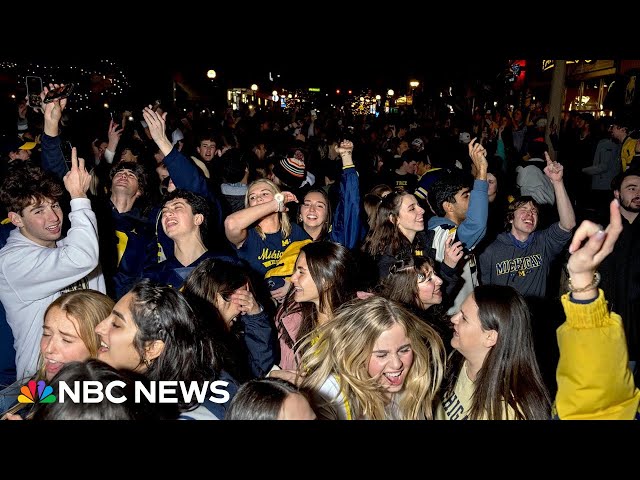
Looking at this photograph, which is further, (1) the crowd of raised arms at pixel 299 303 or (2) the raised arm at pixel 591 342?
(1) the crowd of raised arms at pixel 299 303

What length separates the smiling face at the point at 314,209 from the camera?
5258 mm

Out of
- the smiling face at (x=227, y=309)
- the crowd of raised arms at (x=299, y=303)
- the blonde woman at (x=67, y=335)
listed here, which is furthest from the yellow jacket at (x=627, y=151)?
the blonde woman at (x=67, y=335)

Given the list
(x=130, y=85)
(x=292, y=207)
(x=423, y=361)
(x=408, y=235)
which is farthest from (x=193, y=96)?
(x=423, y=361)

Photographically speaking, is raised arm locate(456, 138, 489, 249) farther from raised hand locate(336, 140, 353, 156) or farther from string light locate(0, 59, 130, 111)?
string light locate(0, 59, 130, 111)

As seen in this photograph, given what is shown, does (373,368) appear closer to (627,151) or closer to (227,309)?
(227,309)

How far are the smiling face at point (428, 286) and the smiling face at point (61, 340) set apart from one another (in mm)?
2206

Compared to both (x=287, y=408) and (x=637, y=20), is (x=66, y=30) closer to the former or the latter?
(x=287, y=408)

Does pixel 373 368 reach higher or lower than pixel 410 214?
lower

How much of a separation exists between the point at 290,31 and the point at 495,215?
508 cm

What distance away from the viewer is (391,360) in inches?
115

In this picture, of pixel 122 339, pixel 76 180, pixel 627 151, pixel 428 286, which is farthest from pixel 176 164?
pixel 627 151

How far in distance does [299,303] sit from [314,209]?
1.47 m

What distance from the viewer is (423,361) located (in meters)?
3.04

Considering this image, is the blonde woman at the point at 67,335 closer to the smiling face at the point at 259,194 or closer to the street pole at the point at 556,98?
the smiling face at the point at 259,194
